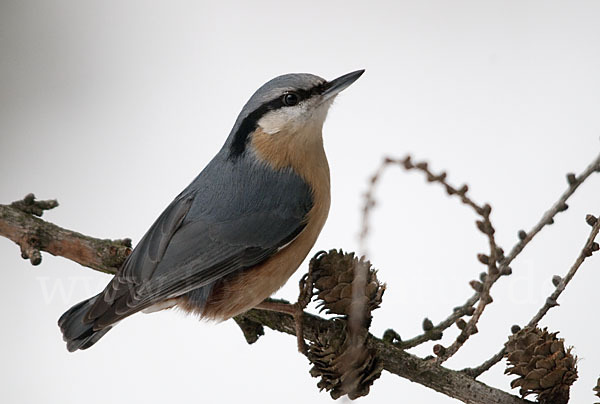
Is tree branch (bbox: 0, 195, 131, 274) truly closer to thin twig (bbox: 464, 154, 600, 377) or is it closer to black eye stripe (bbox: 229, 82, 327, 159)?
black eye stripe (bbox: 229, 82, 327, 159)

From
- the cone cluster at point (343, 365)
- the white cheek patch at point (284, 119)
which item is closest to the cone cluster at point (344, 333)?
the cone cluster at point (343, 365)

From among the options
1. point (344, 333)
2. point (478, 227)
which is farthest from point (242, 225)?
point (478, 227)

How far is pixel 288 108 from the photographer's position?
5.67 ft

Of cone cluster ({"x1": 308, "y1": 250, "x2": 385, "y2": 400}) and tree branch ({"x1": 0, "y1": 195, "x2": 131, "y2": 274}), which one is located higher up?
tree branch ({"x1": 0, "y1": 195, "x2": 131, "y2": 274})

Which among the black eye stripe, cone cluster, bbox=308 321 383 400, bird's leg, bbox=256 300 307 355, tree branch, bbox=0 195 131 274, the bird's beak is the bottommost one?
cone cluster, bbox=308 321 383 400

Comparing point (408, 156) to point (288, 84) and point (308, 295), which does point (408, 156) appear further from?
point (288, 84)

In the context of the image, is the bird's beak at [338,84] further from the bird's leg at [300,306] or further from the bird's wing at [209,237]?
the bird's leg at [300,306]

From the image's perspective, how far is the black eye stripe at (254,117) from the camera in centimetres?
172

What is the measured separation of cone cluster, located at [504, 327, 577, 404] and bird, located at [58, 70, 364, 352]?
558mm

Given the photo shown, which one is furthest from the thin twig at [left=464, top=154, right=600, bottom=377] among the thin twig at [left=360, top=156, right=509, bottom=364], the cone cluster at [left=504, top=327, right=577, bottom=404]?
the cone cluster at [left=504, top=327, right=577, bottom=404]

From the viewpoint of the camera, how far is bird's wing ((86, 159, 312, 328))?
1633mm

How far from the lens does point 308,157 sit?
1780mm

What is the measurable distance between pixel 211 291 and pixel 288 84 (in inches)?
21.2

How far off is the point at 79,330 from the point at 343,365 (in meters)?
0.71
